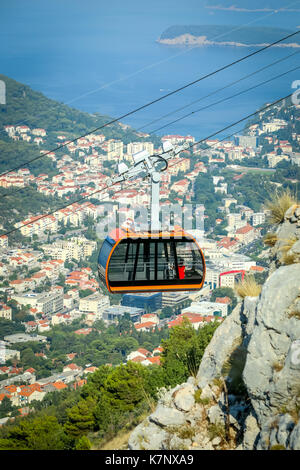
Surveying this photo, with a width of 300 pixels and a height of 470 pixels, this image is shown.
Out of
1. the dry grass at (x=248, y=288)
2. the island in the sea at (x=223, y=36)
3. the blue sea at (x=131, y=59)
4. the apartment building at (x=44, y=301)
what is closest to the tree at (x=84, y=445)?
the dry grass at (x=248, y=288)

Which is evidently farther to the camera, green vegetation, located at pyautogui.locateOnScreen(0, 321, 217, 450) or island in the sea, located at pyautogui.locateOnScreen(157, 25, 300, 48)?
island in the sea, located at pyautogui.locateOnScreen(157, 25, 300, 48)

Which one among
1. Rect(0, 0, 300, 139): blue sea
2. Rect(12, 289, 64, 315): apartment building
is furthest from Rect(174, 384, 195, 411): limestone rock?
Answer: Rect(0, 0, 300, 139): blue sea

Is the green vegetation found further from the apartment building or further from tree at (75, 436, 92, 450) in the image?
the apartment building

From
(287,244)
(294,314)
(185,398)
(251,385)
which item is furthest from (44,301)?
(294,314)

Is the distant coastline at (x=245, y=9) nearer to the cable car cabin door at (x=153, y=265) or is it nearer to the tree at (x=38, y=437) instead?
the tree at (x=38, y=437)

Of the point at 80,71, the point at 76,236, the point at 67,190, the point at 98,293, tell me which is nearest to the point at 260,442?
the point at 98,293

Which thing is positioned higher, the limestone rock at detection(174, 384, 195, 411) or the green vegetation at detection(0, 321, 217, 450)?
the limestone rock at detection(174, 384, 195, 411)
